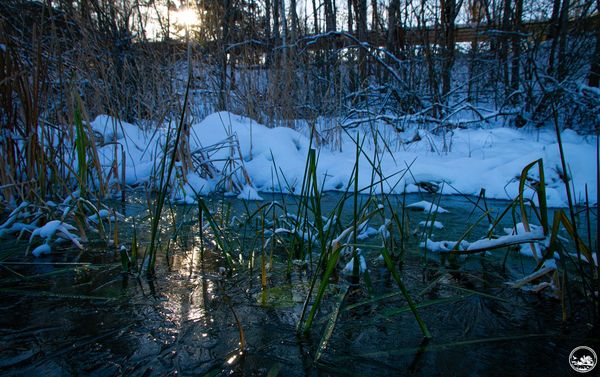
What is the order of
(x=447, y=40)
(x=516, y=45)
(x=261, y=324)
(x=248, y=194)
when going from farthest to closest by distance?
(x=447, y=40)
(x=516, y=45)
(x=248, y=194)
(x=261, y=324)

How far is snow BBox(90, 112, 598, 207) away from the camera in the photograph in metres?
2.72

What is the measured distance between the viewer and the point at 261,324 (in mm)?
840

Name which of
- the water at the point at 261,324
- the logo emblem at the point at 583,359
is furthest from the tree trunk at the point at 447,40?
the logo emblem at the point at 583,359

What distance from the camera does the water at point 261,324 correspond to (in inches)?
27.3

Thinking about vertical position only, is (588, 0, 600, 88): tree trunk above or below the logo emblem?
above

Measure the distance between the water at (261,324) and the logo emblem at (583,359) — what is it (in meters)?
0.01

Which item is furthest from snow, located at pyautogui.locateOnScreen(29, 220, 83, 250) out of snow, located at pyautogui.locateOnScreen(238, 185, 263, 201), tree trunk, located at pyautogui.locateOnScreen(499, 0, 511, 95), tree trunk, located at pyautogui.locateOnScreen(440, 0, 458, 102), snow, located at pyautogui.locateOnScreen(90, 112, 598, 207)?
tree trunk, located at pyautogui.locateOnScreen(499, 0, 511, 95)

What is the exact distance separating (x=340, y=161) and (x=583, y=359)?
9.92 ft

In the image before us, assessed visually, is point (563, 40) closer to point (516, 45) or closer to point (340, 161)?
point (516, 45)

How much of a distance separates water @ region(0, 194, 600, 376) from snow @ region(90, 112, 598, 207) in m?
1.03

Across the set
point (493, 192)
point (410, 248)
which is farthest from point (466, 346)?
point (493, 192)

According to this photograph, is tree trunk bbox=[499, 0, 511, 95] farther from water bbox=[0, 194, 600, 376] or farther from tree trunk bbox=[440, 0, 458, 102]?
water bbox=[0, 194, 600, 376]

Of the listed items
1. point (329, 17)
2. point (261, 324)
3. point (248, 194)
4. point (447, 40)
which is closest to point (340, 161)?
point (248, 194)

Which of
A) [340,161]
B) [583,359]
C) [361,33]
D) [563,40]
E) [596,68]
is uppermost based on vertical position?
[361,33]
